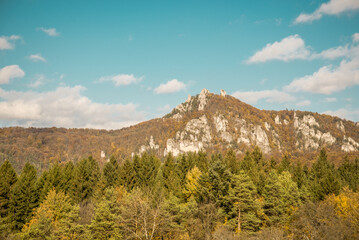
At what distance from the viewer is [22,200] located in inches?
1561

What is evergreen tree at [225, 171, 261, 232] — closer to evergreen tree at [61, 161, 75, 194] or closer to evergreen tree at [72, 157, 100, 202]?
evergreen tree at [72, 157, 100, 202]

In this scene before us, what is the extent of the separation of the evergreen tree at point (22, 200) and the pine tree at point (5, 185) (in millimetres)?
1293

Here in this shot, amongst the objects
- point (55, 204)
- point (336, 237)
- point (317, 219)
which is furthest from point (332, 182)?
point (55, 204)

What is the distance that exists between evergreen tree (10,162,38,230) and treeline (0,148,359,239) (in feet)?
0.47

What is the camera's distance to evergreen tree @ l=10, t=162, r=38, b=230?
127ft

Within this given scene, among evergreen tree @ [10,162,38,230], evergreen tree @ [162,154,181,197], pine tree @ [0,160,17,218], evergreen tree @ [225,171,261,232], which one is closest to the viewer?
evergreen tree @ [225,171,261,232]

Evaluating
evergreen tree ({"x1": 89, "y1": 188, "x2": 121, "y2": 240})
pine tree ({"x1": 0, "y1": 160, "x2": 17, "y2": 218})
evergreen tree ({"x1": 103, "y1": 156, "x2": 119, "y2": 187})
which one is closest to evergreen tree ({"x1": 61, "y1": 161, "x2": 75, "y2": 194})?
evergreen tree ({"x1": 103, "y1": 156, "x2": 119, "y2": 187})

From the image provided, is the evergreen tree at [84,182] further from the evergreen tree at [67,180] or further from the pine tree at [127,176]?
the pine tree at [127,176]

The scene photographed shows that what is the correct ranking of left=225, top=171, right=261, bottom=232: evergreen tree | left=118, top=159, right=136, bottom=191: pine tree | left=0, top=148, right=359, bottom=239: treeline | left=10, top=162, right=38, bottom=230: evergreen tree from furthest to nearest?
left=118, top=159, right=136, bottom=191: pine tree
left=10, top=162, right=38, bottom=230: evergreen tree
left=225, top=171, right=261, bottom=232: evergreen tree
left=0, top=148, right=359, bottom=239: treeline

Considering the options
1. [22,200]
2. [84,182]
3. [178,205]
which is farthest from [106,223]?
[84,182]

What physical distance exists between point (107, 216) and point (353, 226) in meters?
23.9

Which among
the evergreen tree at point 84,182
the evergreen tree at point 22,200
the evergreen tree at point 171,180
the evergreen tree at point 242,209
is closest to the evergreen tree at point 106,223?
the evergreen tree at point 242,209

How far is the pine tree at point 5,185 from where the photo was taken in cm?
3922

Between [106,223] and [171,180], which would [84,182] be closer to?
[171,180]
